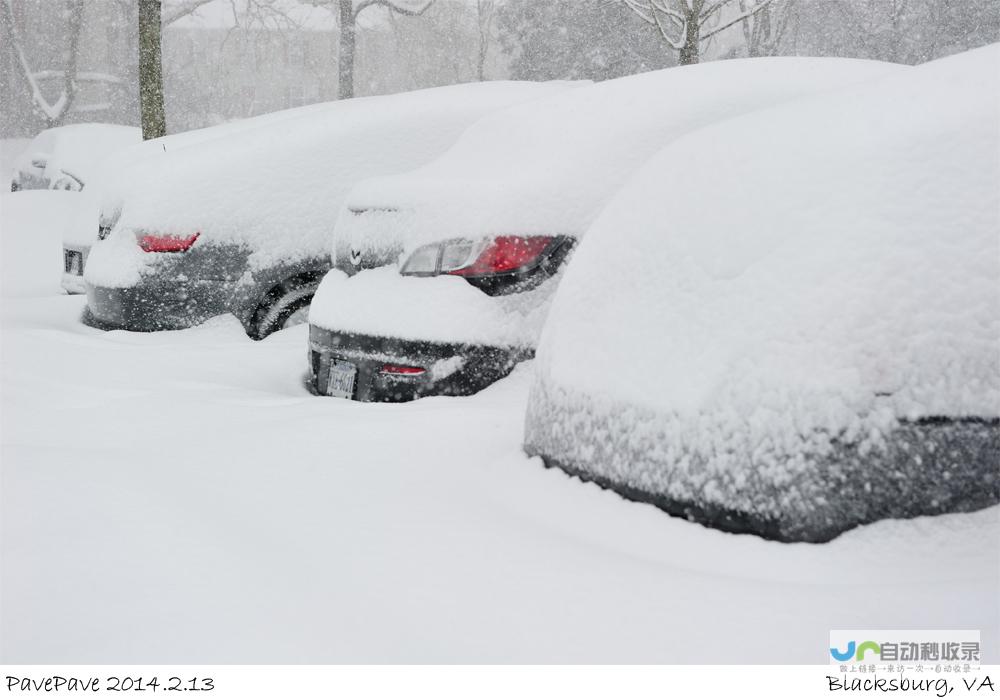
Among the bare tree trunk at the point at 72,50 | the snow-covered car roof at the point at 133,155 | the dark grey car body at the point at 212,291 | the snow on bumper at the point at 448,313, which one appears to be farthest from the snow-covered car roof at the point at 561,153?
the bare tree trunk at the point at 72,50

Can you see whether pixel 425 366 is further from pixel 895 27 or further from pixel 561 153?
pixel 895 27

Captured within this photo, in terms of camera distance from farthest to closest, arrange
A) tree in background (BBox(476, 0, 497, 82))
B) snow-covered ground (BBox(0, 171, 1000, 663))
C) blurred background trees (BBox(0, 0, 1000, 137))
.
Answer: tree in background (BBox(476, 0, 497, 82)) → blurred background trees (BBox(0, 0, 1000, 137)) → snow-covered ground (BBox(0, 171, 1000, 663))

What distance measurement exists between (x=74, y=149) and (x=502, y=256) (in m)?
16.7

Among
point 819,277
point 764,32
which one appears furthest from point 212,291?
point 764,32

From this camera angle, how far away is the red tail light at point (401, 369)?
344 cm

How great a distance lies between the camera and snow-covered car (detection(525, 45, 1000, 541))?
198cm

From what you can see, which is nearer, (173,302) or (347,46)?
(173,302)

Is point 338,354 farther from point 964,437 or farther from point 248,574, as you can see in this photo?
point 964,437

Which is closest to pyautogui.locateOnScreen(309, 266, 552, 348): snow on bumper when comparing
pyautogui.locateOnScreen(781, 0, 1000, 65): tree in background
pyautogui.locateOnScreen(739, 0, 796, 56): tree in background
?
pyautogui.locateOnScreen(739, 0, 796, 56): tree in background

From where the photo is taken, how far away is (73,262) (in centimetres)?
691

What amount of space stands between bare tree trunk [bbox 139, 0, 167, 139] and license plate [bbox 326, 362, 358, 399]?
8693mm

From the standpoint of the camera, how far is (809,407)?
2004 mm

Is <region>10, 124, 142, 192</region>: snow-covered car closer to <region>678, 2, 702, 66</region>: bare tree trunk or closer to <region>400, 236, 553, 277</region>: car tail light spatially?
<region>678, 2, 702, 66</region>: bare tree trunk

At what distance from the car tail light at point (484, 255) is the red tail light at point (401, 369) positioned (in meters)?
0.35
